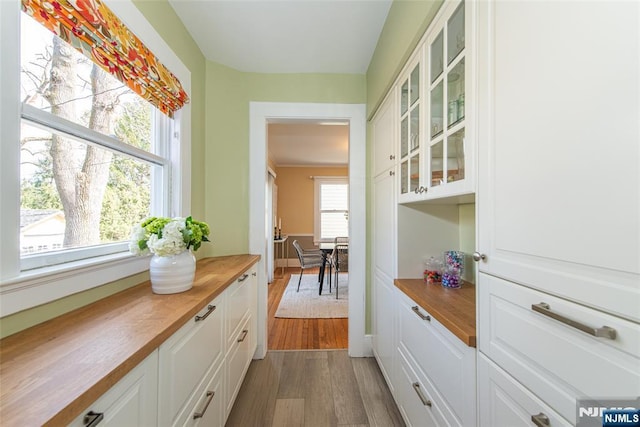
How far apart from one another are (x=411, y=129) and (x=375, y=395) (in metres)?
1.82

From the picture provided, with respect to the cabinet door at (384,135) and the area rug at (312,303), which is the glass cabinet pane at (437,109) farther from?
the area rug at (312,303)

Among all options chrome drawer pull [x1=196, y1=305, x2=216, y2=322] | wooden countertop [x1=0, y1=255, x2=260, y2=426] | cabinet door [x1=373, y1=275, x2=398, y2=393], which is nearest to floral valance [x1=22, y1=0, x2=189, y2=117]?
wooden countertop [x1=0, y1=255, x2=260, y2=426]

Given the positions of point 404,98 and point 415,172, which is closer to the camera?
point 415,172

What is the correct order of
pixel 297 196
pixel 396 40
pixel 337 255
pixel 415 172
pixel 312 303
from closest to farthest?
pixel 415 172 < pixel 396 40 < pixel 312 303 < pixel 337 255 < pixel 297 196

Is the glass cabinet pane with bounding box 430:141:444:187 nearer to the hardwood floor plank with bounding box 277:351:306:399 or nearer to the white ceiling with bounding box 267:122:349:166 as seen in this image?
the hardwood floor plank with bounding box 277:351:306:399

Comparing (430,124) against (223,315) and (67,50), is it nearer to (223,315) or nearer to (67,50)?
(223,315)

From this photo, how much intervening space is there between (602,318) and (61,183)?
169 centimetres

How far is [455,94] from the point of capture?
3.28 feet

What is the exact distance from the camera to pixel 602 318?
1.51 feet

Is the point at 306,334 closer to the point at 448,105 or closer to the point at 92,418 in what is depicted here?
the point at 92,418

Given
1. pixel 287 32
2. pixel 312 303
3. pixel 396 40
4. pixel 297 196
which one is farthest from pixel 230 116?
pixel 297 196

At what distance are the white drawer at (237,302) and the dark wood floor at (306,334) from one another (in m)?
0.77

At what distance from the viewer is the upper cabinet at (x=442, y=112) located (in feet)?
2.88

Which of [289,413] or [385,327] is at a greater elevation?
[385,327]
